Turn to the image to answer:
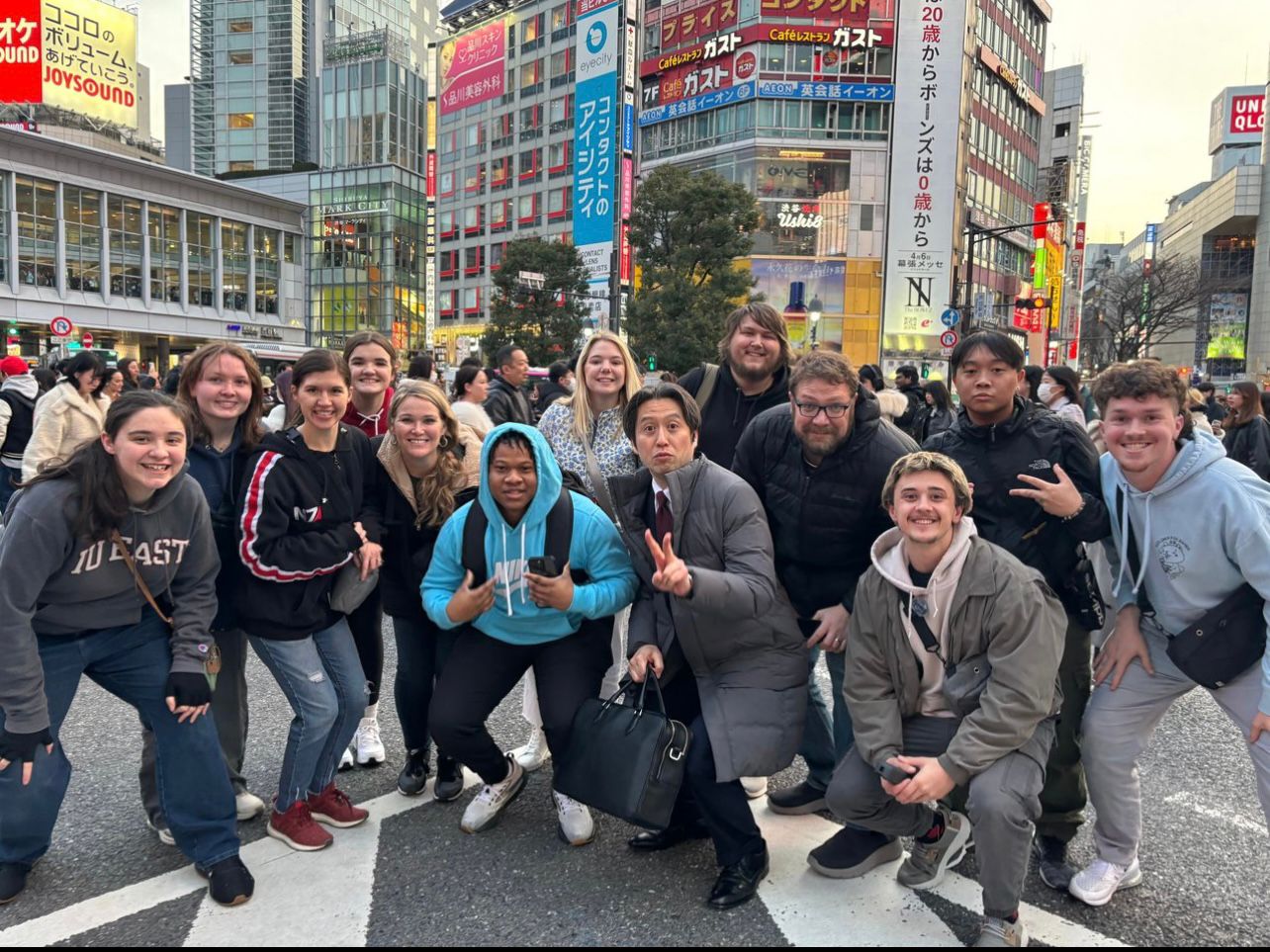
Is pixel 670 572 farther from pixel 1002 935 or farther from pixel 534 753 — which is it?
pixel 534 753

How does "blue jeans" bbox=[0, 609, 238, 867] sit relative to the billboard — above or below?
below

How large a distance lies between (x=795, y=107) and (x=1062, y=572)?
4305 centimetres

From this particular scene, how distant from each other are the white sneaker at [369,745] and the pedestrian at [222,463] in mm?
606

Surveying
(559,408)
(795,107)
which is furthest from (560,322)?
(559,408)

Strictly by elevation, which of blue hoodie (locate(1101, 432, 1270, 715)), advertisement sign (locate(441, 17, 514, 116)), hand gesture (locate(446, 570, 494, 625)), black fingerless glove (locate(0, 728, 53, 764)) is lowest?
black fingerless glove (locate(0, 728, 53, 764))

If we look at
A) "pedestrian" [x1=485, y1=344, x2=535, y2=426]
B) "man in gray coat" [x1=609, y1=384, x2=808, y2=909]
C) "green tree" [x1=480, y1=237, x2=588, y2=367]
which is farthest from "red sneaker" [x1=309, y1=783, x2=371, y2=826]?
"green tree" [x1=480, y1=237, x2=588, y2=367]

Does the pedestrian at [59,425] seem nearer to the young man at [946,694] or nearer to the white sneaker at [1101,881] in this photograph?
the young man at [946,694]

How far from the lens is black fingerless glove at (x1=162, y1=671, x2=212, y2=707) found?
291 cm

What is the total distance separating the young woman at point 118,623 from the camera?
265 cm

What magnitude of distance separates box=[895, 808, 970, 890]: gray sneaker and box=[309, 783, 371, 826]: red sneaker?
2203 millimetres

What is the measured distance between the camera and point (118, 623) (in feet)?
9.50

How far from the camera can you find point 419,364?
28.6 feet

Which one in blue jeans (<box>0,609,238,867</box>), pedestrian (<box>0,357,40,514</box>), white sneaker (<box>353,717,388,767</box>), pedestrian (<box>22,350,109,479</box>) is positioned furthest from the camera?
pedestrian (<box>0,357,40,514</box>)

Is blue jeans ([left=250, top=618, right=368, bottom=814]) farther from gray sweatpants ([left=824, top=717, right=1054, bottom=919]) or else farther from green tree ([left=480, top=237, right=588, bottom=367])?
green tree ([left=480, top=237, right=588, bottom=367])
